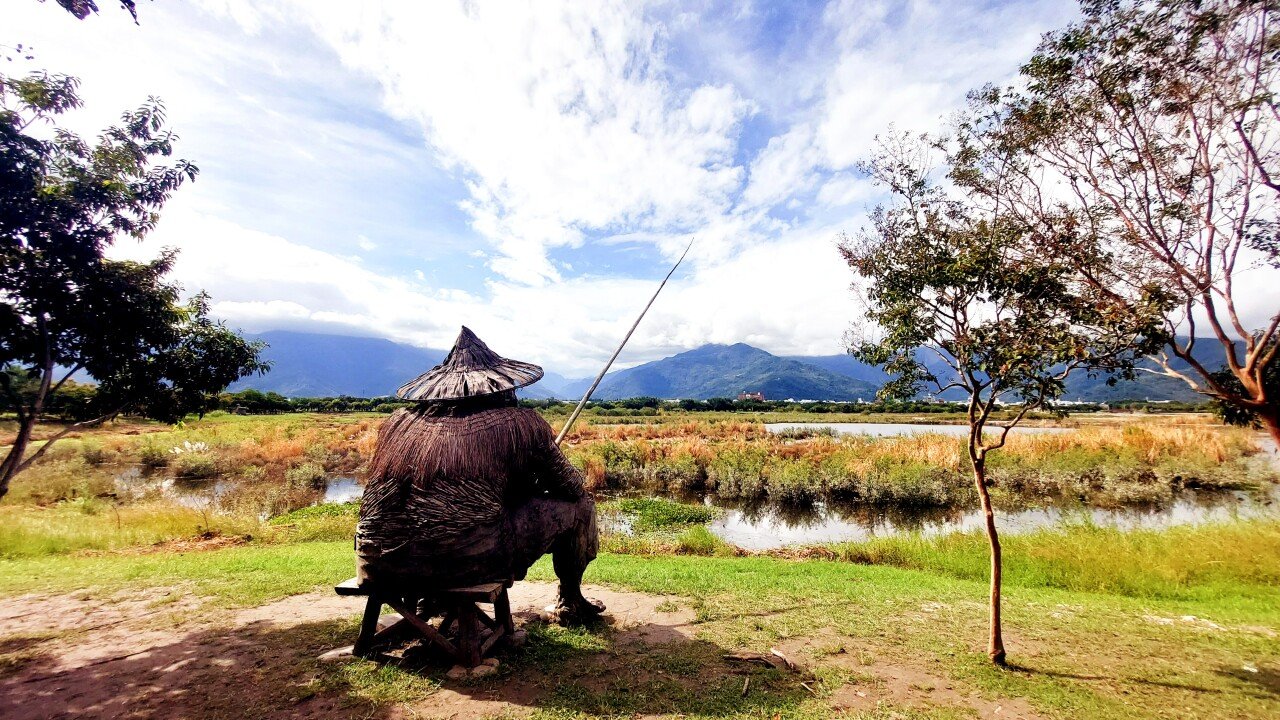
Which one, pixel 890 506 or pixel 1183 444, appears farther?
pixel 1183 444

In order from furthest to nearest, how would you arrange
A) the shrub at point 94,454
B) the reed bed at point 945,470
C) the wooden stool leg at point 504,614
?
the shrub at point 94,454, the reed bed at point 945,470, the wooden stool leg at point 504,614

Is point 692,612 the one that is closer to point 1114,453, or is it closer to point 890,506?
point 890,506

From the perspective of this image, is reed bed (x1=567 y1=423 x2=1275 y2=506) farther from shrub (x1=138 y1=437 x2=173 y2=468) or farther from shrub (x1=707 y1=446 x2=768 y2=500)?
shrub (x1=138 y1=437 x2=173 y2=468)

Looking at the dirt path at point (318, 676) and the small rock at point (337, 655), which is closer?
the dirt path at point (318, 676)

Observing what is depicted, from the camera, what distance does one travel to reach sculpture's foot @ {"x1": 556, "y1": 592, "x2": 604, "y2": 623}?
6035 millimetres

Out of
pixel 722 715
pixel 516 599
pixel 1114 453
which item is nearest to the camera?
pixel 722 715

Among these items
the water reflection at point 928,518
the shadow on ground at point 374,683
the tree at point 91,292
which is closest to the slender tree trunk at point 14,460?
the tree at point 91,292

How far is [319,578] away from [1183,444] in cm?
3191

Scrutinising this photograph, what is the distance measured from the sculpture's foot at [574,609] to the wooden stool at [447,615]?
85 cm

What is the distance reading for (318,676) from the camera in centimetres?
457

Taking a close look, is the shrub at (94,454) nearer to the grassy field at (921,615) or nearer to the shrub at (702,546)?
the grassy field at (921,615)

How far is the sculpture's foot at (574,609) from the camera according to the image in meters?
6.04

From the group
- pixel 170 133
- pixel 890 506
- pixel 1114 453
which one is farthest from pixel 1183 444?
pixel 170 133

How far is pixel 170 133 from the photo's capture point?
7.00 meters
